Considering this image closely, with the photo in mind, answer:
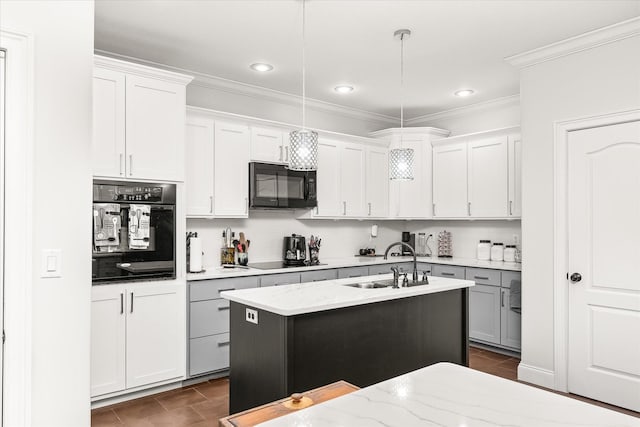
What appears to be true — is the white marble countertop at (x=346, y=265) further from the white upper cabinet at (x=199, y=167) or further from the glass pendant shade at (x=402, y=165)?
the glass pendant shade at (x=402, y=165)

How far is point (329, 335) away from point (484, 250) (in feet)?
10.1

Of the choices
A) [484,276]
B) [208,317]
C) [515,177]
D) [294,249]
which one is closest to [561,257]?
[484,276]

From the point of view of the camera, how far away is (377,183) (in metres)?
5.41

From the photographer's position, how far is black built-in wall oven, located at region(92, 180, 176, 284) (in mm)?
3123

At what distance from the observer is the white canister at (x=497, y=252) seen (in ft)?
16.0

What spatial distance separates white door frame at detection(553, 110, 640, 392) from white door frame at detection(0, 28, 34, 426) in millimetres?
3517

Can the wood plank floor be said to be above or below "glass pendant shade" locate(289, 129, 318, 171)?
below

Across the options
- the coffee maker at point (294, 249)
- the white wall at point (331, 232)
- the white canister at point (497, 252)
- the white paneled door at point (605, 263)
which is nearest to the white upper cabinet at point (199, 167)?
the white wall at point (331, 232)

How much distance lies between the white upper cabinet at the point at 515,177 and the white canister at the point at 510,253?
1.31 feet

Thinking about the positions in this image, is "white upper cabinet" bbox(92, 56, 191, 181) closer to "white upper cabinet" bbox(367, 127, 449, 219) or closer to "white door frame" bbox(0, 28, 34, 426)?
"white door frame" bbox(0, 28, 34, 426)

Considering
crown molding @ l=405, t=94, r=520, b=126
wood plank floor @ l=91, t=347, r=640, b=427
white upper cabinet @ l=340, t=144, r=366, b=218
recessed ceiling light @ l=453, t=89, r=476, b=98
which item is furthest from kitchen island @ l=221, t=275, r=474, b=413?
crown molding @ l=405, t=94, r=520, b=126

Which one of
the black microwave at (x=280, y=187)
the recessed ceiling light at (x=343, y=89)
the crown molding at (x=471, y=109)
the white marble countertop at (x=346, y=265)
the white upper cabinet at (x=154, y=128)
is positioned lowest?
the white marble countertop at (x=346, y=265)

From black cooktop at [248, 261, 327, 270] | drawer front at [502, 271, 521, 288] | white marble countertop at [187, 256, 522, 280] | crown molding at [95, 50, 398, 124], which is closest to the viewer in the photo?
white marble countertop at [187, 256, 522, 280]

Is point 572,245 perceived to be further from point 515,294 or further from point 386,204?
point 386,204
